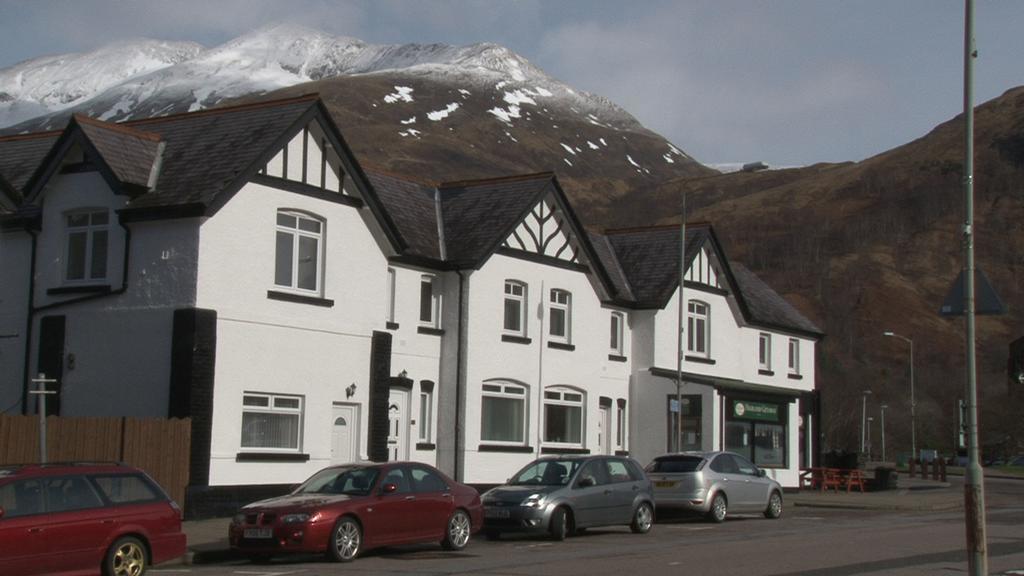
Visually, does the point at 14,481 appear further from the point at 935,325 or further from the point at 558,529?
the point at 935,325

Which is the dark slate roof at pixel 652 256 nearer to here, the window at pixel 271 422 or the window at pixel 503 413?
the window at pixel 503 413

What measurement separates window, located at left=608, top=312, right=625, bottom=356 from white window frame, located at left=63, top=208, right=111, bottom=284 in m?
16.2

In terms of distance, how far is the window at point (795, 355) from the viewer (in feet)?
153

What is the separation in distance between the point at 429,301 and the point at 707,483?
8.20 metres

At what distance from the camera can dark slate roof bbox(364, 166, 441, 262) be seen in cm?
3123

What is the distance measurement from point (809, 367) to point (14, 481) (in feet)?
121

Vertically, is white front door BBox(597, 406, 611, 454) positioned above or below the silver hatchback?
above

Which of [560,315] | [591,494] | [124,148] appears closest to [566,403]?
[560,315]

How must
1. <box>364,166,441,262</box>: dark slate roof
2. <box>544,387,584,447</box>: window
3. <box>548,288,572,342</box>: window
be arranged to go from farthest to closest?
<box>548,288,572,342</box>: window < <box>544,387,584,447</box>: window < <box>364,166,441,262</box>: dark slate roof

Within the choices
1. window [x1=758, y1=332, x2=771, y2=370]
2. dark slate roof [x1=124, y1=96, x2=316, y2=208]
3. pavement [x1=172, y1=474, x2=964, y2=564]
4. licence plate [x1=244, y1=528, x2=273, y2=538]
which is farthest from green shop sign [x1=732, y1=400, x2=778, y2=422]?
licence plate [x1=244, y1=528, x2=273, y2=538]

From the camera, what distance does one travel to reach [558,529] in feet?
73.6

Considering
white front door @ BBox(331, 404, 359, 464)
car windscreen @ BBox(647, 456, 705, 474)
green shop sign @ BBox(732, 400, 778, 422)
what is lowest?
car windscreen @ BBox(647, 456, 705, 474)

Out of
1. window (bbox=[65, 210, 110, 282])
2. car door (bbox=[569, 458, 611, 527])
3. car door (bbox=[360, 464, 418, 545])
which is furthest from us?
window (bbox=[65, 210, 110, 282])

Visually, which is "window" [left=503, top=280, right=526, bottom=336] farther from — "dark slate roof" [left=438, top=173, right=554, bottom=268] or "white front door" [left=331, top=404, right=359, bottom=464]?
"white front door" [left=331, top=404, right=359, bottom=464]
